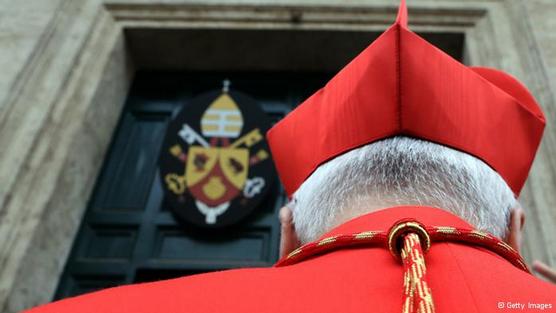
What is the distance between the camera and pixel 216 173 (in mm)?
3156

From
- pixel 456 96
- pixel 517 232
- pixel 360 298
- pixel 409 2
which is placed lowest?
pixel 360 298

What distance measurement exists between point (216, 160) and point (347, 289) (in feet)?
8.37

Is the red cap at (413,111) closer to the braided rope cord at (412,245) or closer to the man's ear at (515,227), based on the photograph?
the man's ear at (515,227)

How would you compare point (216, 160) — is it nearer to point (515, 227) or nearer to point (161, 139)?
point (161, 139)

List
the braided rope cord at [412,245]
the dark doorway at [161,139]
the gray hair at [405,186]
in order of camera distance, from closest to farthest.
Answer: the braided rope cord at [412,245] → the gray hair at [405,186] → the dark doorway at [161,139]

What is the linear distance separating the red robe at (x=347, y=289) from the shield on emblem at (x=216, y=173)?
2.27m

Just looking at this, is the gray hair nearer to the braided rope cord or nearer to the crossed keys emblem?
the braided rope cord

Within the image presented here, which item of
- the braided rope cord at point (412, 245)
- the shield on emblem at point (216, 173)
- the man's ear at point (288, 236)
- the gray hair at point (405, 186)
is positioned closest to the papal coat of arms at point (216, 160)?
the shield on emblem at point (216, 173)

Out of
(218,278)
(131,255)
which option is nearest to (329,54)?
(131,255)

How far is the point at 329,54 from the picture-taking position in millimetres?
3541

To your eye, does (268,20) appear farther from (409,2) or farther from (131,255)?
(131,255)

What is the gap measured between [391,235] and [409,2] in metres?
2.92

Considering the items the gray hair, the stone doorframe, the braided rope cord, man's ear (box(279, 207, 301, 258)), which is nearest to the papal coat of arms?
the stone doorframe

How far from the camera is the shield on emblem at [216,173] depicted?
3.04 meters
